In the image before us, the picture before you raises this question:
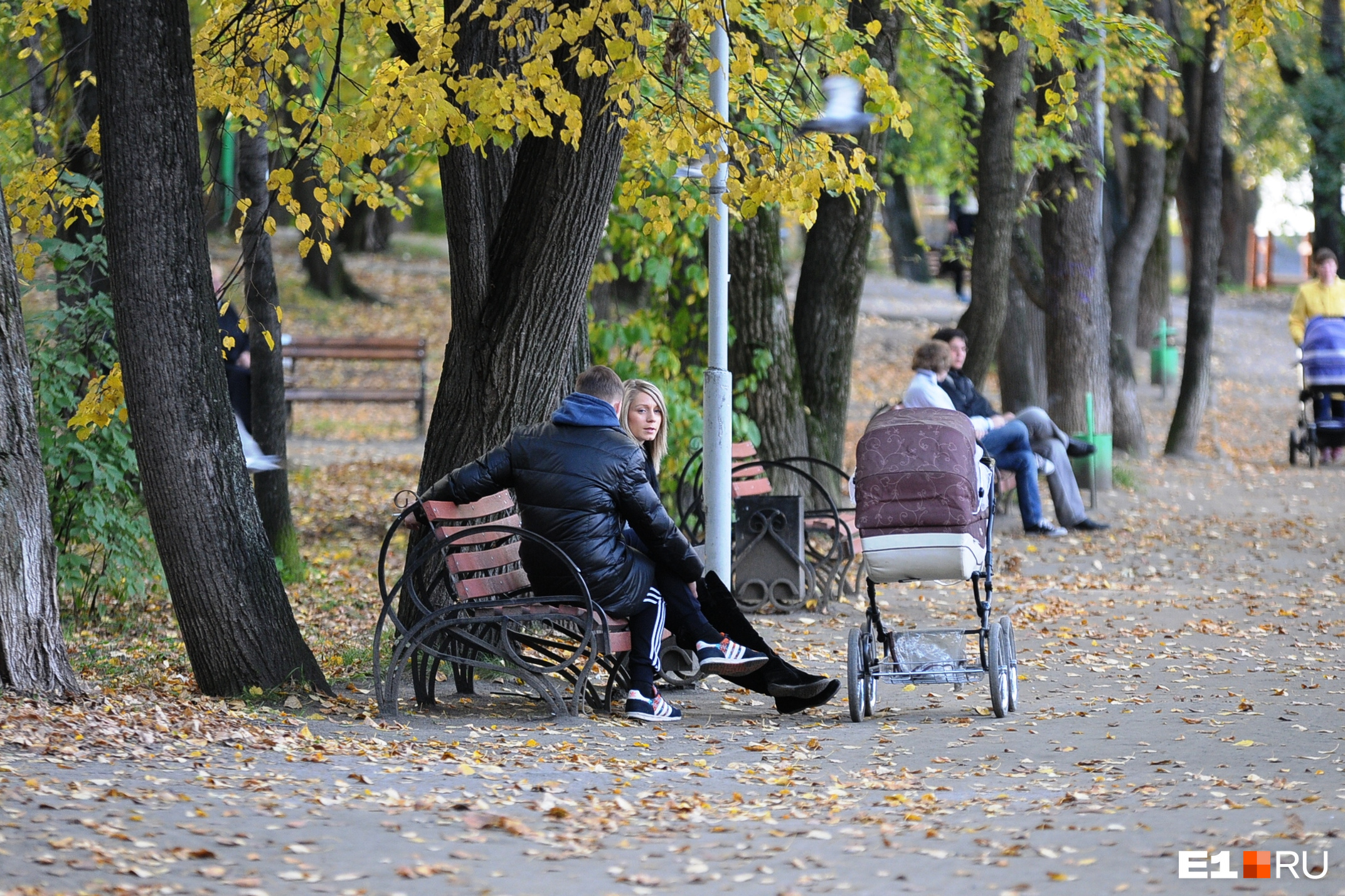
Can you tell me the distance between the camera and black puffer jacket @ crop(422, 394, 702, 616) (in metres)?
6.84

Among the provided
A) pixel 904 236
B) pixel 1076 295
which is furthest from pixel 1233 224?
pixel 1076 295

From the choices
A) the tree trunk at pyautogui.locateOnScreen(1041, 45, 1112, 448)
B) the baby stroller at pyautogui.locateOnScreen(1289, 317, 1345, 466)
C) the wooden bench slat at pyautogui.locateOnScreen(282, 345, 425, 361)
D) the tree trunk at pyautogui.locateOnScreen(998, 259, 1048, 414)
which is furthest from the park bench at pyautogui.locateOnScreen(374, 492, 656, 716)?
the wooden bench slat at pyautogui.locateOnScreen(282, 345, 425, 361)

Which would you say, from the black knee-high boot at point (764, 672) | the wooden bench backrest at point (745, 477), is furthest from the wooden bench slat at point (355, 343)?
the black knee-high boot at point (764, 672)

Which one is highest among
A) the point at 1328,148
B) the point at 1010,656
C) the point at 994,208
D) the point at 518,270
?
the point at 1328,148

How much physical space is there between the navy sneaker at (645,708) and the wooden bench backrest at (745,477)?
131 inches

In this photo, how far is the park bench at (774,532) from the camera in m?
9.74

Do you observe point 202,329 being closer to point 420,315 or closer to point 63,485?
point 63,485

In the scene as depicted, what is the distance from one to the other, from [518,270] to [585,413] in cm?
111

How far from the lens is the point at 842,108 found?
8.11 m

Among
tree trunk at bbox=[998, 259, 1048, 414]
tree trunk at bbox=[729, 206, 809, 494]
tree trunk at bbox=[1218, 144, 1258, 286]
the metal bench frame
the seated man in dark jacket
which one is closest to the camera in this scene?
the metal bench frame

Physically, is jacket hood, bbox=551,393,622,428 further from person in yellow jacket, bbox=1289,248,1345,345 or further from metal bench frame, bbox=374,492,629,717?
person in yellow jacket, bbox=1289,248,1345,345

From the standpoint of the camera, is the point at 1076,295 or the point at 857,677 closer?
the point at 857,677

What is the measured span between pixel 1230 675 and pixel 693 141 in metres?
3.65

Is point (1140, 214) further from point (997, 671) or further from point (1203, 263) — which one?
point (997, 671)
